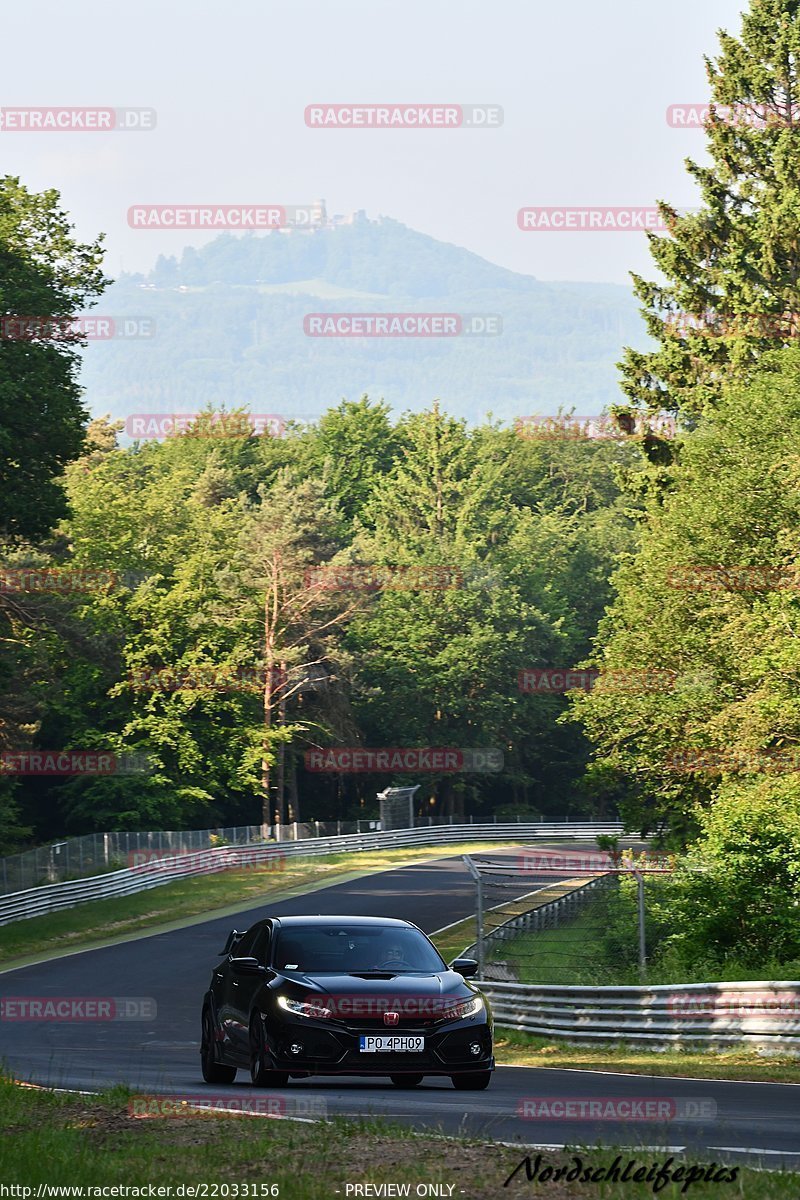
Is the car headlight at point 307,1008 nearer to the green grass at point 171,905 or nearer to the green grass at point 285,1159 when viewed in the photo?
the green grass at point 285,1159

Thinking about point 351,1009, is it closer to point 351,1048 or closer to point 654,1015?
point 351,1048

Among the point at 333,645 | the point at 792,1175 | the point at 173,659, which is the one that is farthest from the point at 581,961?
the point at 333,645

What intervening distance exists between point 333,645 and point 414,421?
1446 inches

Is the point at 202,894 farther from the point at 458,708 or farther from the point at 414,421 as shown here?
the point at 414,421

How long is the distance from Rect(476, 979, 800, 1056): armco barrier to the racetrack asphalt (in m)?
2.10

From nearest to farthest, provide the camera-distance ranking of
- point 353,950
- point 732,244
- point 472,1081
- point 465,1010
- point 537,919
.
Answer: point 465,1010 < point 472,1081 < point 353,950 < point 537,919 < point 732,244

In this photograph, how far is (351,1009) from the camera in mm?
14320

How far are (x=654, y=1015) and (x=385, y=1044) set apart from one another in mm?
8445

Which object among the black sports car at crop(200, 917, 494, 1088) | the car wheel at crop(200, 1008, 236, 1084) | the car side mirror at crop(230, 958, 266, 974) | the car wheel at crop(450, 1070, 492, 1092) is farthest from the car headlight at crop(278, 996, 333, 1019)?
the car wheel at crop(200, 1008, 236, 1084)

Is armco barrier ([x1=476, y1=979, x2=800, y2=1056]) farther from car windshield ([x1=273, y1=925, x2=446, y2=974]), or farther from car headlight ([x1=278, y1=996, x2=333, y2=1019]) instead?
car headlight ([x1=278, y1=996, x2=333, y2=1019])

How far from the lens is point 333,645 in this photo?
91500 mm

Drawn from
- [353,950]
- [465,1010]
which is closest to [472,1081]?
[465,1010]

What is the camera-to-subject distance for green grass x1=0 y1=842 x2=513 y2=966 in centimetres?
4522

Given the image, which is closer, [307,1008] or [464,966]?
[307,1008]
